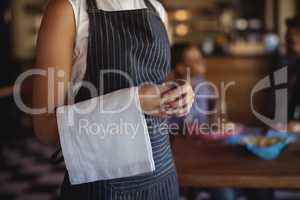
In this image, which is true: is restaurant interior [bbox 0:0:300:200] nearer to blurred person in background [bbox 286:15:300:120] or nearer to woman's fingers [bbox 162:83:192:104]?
blurred person in background [bbox 286:15:300:120]

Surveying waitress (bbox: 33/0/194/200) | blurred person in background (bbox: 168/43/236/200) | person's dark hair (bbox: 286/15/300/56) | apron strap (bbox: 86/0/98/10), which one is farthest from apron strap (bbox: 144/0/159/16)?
person's dark hair (bbox: 286/15/300/56)

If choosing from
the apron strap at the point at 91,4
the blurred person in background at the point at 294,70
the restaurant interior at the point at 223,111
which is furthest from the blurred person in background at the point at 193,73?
the apron strap at the point at 91,4

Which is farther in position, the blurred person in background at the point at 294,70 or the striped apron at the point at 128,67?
the blurred person in background at the point at 294,70

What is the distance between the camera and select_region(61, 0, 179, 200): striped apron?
0.93 m

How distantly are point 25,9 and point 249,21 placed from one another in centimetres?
438

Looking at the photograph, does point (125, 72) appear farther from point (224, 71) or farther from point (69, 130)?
point (224, 71)

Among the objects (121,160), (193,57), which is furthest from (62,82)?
(193,57)

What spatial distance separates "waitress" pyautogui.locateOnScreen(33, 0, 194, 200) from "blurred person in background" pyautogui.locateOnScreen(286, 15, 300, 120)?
186 centimetres

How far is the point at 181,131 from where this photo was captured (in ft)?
7.56

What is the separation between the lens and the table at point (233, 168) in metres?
1.57

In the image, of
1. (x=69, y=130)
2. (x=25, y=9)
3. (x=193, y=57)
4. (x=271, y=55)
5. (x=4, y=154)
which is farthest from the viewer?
(x=25, y=9)

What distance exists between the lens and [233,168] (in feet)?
5.44

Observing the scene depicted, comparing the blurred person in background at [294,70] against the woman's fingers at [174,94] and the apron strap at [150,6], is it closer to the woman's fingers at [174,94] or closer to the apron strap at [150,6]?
the apron strap at [150,6]

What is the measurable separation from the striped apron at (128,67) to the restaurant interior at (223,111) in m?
0.63
